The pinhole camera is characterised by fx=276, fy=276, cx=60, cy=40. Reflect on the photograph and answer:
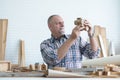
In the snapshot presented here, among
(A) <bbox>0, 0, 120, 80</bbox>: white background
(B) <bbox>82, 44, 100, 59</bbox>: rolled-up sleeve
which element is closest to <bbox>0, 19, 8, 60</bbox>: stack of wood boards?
(A) <bbox>0, 0, 120, 80</bbox>: white background

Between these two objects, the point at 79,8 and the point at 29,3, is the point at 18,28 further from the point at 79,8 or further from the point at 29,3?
the point at 79,8

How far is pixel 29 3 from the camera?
159 inches

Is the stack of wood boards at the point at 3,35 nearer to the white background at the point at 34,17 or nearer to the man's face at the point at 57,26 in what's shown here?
the white background at the point at 34,17

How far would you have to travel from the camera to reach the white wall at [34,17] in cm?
396

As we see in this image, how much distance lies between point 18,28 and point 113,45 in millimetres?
1560

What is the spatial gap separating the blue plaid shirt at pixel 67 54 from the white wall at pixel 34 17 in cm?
186

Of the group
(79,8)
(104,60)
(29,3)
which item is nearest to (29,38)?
(29,3)

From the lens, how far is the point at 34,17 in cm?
406

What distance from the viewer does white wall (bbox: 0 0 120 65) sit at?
396 cm

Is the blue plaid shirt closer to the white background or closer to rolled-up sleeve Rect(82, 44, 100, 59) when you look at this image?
rolled-up sleeve Rect(82, 44, 100, 59)

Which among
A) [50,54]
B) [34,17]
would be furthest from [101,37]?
[50,54]

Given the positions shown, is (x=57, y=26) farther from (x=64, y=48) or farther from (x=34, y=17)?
(x=34, y=17)

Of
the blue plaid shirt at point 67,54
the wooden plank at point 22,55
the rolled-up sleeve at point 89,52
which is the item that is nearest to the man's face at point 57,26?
the blue plaid shirt at point 67,54

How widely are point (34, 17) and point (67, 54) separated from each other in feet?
6.80
